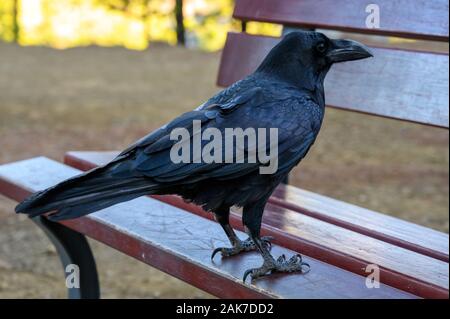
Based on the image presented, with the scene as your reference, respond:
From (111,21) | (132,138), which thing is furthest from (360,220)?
(111,21)

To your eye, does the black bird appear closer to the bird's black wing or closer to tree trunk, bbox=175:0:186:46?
the bird's black wing

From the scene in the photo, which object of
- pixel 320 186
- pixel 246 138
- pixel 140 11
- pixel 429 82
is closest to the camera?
pixel 246 138

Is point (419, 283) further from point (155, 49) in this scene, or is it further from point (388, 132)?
point (155, 49)

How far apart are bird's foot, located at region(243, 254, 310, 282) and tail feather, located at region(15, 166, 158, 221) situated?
30cm

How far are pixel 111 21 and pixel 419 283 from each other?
18.2 meters

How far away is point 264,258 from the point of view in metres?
1.85

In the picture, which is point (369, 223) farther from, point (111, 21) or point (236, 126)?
point (111, 21)

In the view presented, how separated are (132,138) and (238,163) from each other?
564 centimetres

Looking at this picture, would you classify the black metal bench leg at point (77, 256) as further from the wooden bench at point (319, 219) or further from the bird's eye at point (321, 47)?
the bird's eye at point (321, 47)

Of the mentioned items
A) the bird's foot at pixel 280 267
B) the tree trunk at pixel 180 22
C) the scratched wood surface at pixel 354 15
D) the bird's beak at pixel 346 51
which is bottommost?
the tree trunk at pixel 180 22

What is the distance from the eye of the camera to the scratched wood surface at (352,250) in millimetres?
1848

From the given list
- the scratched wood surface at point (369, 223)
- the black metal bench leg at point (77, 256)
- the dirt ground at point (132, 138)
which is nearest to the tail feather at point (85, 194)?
the scratched wood surface at point (369, 223)

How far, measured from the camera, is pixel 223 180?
5.93 ft
